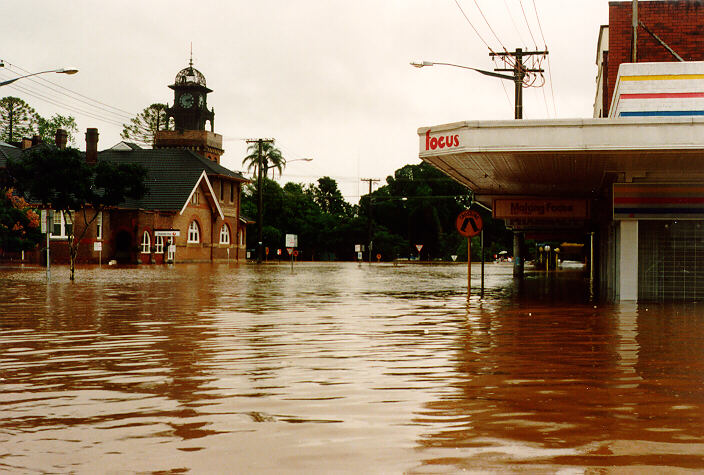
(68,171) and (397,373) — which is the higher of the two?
(68,171)

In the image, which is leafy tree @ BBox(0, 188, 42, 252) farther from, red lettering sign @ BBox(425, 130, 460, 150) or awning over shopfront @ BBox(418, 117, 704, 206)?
red lettering sign @ BBox(425, 130, 460, 150)

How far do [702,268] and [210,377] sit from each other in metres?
16.5

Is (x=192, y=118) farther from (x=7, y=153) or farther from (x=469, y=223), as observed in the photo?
(x=469, y=223)

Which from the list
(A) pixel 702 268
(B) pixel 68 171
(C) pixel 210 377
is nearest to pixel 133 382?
(C) pixel 210 377

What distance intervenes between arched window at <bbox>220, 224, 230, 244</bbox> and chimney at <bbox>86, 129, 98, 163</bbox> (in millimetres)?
12981

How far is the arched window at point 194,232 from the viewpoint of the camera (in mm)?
68844

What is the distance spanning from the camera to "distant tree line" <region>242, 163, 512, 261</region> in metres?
96.4

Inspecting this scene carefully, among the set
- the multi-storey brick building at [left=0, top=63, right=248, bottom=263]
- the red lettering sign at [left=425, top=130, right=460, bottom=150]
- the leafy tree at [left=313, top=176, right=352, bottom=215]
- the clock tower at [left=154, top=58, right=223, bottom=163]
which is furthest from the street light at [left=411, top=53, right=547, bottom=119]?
the leafy tree at [left=313, top=176, right=352, bottom=215]

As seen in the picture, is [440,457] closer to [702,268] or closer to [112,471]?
[112,471]

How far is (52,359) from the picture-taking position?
9.52 m

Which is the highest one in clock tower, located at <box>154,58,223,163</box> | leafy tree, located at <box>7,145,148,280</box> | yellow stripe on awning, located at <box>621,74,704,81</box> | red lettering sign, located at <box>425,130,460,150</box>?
clock tower, located at <box>154,58,223,163</box>

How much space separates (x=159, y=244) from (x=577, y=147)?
50.7m

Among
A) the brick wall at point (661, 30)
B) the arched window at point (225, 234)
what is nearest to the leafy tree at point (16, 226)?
the arched window at point (225, 234)

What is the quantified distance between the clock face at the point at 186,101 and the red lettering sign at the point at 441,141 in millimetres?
70350
